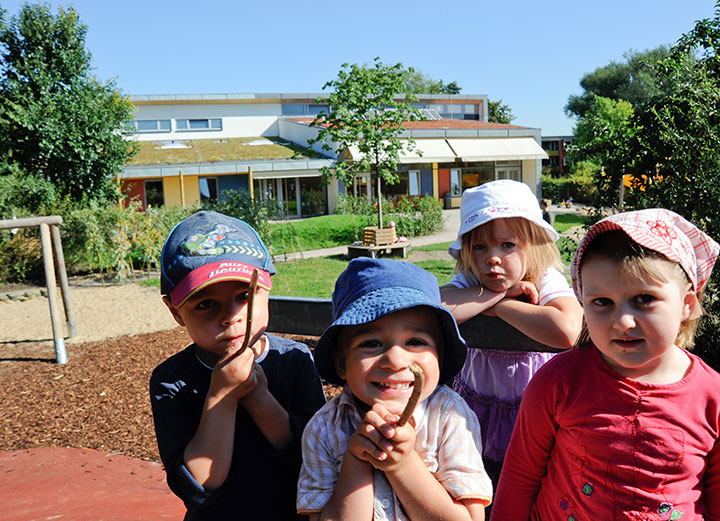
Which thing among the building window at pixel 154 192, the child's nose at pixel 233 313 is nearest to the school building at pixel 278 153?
the building window at pixel 154 192

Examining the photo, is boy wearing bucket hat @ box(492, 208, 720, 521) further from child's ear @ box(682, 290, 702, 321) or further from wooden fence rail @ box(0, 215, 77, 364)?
wooden fence rail @ box(0, 215, 77, 364)

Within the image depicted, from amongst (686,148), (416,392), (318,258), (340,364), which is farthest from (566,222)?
(416,392)

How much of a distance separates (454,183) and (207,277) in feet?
120

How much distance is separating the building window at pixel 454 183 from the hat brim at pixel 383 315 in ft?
119

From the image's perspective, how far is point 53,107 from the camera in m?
16.5

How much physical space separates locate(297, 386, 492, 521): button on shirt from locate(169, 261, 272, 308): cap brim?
38cm

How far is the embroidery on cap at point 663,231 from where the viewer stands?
52.2 inches

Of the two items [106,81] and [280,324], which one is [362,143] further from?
[280,324]

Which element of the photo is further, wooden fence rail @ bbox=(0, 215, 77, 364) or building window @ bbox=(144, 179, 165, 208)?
building window @ bbox=(144, 179, 165, 208)

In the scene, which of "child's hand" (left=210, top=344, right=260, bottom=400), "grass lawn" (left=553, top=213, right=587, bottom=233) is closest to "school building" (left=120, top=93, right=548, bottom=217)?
"grass lawn" (left=553, top=213, right=587, bottom=233)

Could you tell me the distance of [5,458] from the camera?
470 centimetres

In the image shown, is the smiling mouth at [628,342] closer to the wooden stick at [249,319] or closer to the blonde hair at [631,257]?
the blonde hair at [631,257]

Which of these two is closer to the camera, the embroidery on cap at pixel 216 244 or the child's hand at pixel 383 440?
the child's hand at pixel 383 440

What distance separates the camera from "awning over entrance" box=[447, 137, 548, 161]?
32.6m
